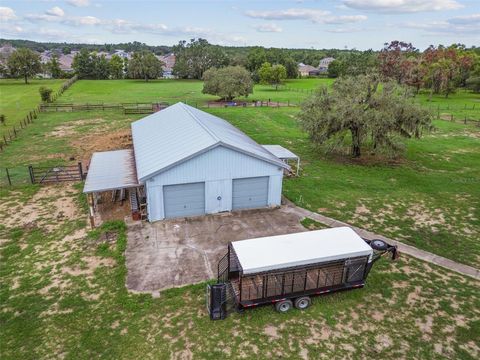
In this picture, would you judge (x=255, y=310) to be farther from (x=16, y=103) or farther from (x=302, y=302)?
(x=16, y=103)

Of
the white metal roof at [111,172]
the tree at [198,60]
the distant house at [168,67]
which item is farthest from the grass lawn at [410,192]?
the distant house at [168,67]

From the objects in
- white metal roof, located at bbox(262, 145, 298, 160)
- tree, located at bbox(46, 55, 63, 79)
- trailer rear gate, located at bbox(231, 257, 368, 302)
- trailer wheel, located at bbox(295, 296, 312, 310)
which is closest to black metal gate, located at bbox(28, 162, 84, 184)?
white metal roof, located at bbox(262, 145, 298, 160)

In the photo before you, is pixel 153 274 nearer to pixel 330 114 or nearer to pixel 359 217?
pixel 359 217

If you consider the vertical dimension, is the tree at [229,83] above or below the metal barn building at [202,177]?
above

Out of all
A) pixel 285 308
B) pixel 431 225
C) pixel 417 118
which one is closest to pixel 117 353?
pixel 285 308

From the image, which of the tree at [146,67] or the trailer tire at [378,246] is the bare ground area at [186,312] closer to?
the trailer tire at [378,246]
